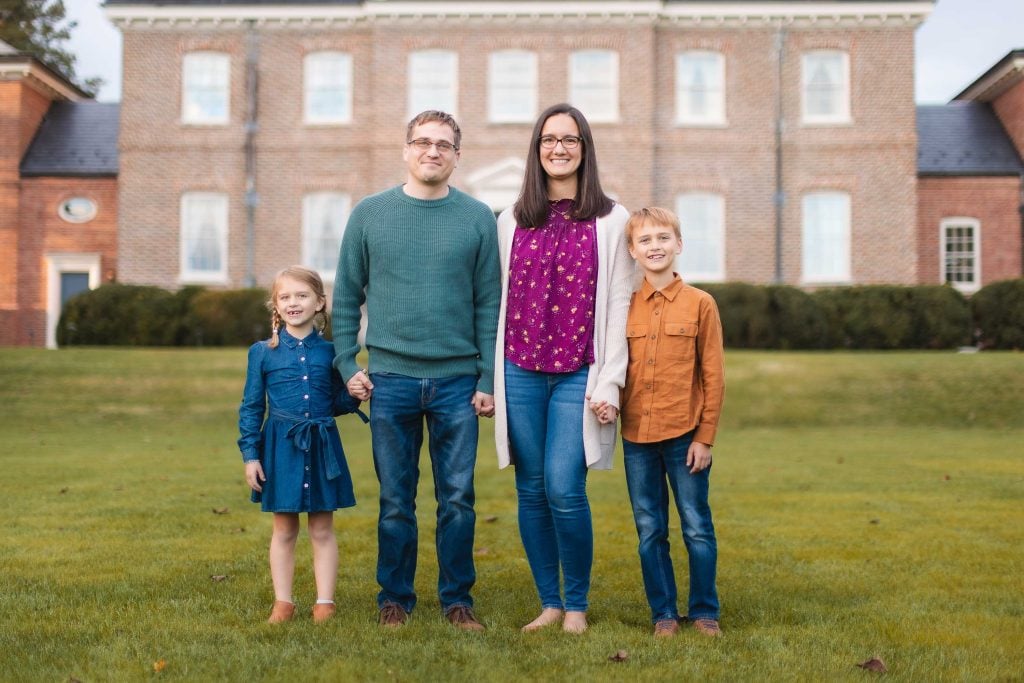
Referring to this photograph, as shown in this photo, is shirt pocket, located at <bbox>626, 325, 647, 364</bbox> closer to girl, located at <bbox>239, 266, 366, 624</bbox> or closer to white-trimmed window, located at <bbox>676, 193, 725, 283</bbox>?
girl, located at <bbox>239, 266, 366, 624</bbox>

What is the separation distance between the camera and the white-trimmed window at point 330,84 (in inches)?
894

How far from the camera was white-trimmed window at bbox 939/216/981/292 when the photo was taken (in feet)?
77.8

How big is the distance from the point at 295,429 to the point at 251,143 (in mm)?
19632

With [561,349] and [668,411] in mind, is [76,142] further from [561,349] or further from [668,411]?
[668,411]

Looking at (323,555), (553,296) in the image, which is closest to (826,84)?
(553,296)

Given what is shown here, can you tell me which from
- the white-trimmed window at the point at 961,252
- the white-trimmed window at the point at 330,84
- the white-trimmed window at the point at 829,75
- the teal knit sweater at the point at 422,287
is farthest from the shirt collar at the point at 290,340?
the white-trimmed window at the point at 961,252

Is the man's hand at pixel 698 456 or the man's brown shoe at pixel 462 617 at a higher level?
the man's hand at pixel 698 456

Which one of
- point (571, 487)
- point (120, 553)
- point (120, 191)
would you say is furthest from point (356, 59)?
point (571, 487)

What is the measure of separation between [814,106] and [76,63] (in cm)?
2909

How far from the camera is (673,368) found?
166 inches

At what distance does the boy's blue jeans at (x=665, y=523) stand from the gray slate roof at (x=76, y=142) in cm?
2222

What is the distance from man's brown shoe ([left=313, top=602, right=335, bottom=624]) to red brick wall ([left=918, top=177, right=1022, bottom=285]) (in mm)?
22069

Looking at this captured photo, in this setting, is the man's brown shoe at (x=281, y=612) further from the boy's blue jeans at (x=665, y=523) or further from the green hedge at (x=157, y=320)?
the green hedge at (x=157, y=320)

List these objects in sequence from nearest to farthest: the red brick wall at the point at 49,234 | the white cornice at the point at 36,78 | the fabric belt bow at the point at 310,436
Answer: the fabric belt bow at the point at 310,436 < the white cornice at the point at 36,78 < the red brick wall at the point at 49,234
